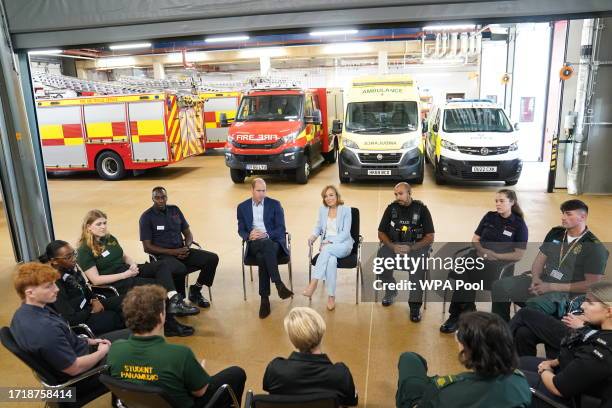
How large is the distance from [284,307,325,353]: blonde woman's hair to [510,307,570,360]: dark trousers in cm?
157

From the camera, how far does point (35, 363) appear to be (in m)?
2.32

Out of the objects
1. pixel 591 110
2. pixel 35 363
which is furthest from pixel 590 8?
pixel 591 110

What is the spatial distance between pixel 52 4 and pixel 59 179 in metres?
9.37

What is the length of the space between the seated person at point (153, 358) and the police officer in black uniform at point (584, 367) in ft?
5.54

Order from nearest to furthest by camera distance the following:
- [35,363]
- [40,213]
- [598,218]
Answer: [35,363] → [40,213] → [598,218]

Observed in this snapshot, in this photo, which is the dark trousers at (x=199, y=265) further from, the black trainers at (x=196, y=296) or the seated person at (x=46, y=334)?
the seated person at (x=46, y=334)

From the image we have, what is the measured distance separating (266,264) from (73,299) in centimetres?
171

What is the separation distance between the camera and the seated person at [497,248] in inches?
153

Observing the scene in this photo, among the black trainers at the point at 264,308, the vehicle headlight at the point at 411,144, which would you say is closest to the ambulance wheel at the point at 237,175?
the vehicle headlight at the point at 411,144

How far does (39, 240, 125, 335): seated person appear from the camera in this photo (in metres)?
3.11

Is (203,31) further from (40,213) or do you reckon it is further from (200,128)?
(200,128)

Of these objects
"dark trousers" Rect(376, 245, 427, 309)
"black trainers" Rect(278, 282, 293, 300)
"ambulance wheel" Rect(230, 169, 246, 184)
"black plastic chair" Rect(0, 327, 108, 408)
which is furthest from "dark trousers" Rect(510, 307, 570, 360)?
"ambulance wheel" Rect(230, 169, 246, 184)

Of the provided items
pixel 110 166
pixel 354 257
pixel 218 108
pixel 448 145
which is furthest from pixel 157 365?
pixel 218 108

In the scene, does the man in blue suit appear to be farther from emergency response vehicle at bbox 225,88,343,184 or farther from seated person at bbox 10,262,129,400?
emergency response vehicle at bbox 225,88,343,184
